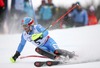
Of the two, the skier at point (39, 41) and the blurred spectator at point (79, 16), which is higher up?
the blurred spectator at point (79, 16)

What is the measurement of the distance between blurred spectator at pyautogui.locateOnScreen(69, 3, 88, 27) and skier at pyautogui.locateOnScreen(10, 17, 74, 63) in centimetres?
27

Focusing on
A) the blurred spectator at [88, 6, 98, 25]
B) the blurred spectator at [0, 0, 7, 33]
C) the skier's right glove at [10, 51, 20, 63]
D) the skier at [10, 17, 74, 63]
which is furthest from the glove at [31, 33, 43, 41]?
the blurred spectator at [88, 6, 98, 25]

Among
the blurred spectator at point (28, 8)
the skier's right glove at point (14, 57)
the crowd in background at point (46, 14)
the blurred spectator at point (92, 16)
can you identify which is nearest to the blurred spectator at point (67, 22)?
the crowd in background at point (46, 14)

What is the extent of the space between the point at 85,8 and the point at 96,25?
16cm

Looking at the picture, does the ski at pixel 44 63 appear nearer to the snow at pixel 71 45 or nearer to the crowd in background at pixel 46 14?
the snow at pixel 71 45

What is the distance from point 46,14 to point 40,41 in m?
0.24

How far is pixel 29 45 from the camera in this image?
3092mm

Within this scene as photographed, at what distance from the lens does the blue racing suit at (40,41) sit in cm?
308

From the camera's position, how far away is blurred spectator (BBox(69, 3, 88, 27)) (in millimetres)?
3225

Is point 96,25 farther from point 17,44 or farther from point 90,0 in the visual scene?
point 17,44

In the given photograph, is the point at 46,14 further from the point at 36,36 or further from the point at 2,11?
the point at 2,11

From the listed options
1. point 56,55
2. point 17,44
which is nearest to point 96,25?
point 56,55

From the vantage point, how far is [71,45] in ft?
10.3

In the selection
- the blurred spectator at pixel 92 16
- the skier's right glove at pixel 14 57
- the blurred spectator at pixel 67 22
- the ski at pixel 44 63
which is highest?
the blurred spectator at pixel 92 16
